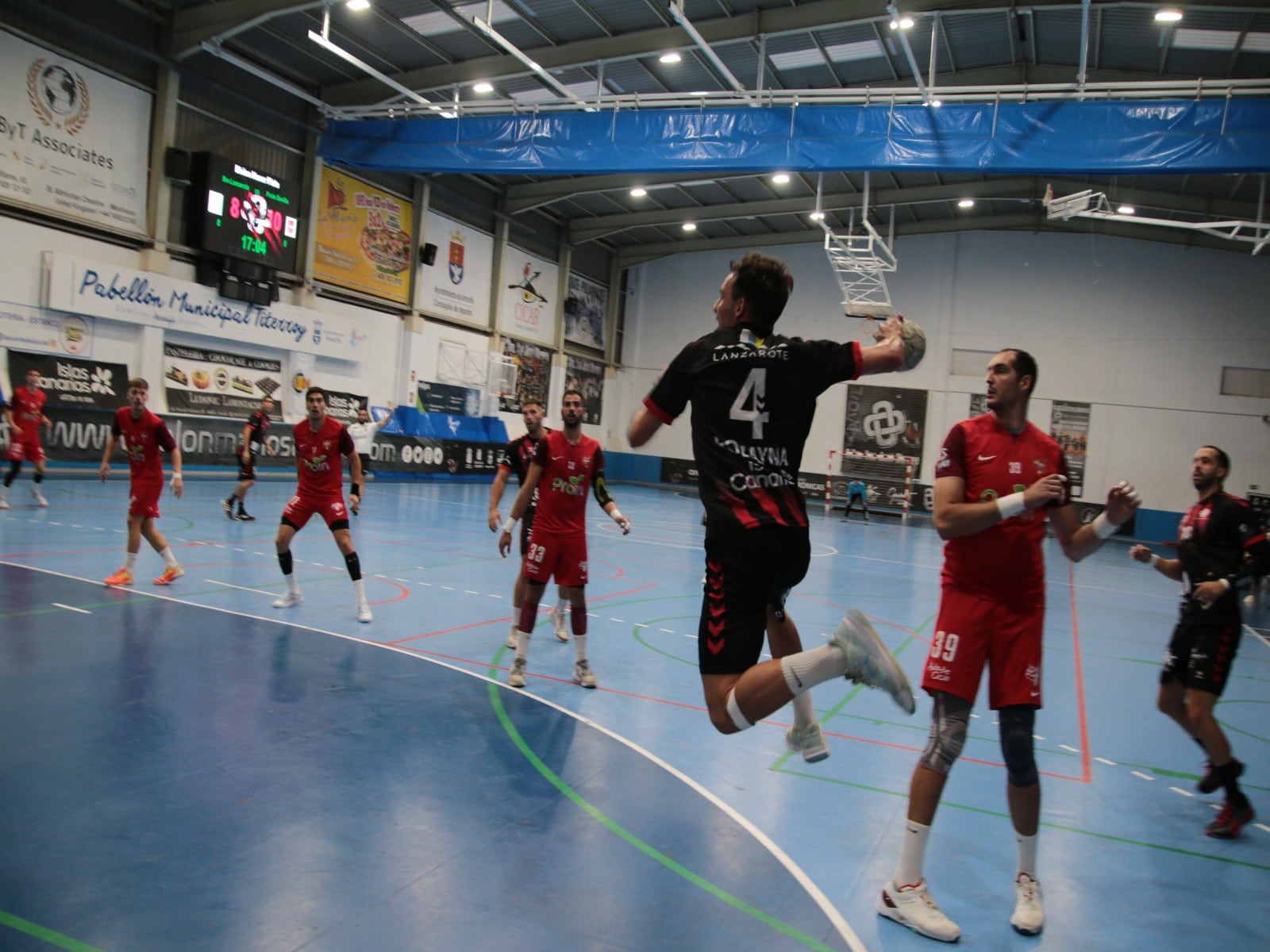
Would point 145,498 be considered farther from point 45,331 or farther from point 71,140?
point 71,140

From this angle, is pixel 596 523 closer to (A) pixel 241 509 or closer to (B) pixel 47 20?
(A) pixel 241 509

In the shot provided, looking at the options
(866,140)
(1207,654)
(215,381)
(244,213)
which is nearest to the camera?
(1207,654)

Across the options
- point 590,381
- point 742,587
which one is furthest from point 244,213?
point 742,587

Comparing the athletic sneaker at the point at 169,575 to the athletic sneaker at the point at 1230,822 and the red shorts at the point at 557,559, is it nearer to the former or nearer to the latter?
the red shorts at the point at 557,559

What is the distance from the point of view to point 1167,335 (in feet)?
97.2

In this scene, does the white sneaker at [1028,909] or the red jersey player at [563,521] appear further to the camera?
the red jersey player at [563,521]

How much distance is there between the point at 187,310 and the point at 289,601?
14.3 meters

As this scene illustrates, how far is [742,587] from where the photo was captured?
307 cm

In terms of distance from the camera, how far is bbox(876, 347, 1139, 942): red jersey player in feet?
11.3

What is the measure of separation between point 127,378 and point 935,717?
1983cm

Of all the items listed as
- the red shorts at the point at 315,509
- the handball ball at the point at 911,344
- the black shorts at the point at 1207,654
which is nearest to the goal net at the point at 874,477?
the red shorts at the point at 315,509

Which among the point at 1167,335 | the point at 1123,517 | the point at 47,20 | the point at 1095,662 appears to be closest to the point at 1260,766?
the point at 1095,662

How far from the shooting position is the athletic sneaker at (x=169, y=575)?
873 cm

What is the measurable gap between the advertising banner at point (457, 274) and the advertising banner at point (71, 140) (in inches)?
354
